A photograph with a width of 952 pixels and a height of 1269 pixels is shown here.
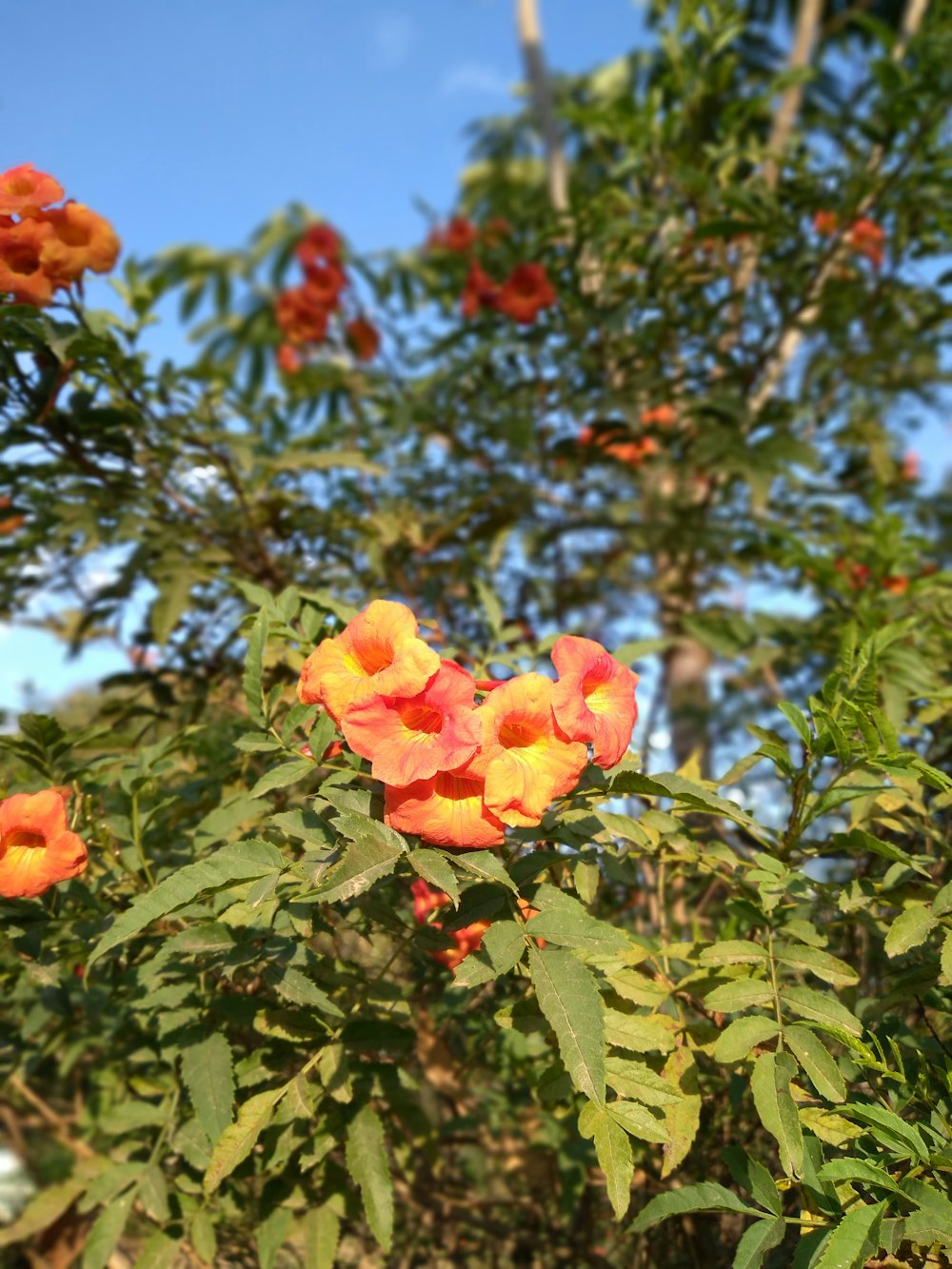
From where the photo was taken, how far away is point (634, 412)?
2.86 metres

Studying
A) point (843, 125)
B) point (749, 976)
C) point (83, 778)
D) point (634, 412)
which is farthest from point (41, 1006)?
point (843, 125)

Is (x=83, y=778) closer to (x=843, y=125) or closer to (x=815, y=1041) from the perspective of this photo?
(x=815, y=1041)

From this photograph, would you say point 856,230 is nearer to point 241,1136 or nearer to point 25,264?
point 25,264

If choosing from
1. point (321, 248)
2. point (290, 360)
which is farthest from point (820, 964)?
point (290, 360)

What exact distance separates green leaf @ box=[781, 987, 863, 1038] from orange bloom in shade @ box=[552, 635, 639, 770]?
34cm

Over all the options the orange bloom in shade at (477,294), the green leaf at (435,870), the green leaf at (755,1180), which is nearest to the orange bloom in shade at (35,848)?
the green leaf at (435,870)

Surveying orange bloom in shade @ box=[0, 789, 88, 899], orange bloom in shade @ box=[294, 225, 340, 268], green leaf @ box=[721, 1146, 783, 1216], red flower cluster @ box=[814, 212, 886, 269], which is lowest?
green leaf @ box=[721, 1146, 783, 1216]

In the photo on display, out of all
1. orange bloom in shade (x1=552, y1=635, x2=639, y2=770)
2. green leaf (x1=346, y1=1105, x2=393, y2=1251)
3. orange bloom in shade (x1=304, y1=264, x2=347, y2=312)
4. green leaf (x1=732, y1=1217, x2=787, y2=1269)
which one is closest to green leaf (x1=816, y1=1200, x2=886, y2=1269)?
green leaf (x1=732, y1=1217, x2=787, y2=1269)

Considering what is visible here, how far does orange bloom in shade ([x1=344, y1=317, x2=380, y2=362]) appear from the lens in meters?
3.94

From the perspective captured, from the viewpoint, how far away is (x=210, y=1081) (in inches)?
48.6

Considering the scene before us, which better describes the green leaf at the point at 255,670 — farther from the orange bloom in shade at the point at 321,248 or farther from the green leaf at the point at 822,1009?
the orange bloom in shade at the point at 321,248

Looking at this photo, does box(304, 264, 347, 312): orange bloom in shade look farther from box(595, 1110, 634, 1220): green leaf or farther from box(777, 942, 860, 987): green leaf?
box(595, 1110, 634, 1220): green leaf

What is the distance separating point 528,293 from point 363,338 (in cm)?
106

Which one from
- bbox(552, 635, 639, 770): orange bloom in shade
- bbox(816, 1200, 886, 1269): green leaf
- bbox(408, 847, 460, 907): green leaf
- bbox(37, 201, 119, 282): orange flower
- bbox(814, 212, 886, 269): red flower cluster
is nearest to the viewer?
bbox(816, 1200, 886, 1269): green leaf
